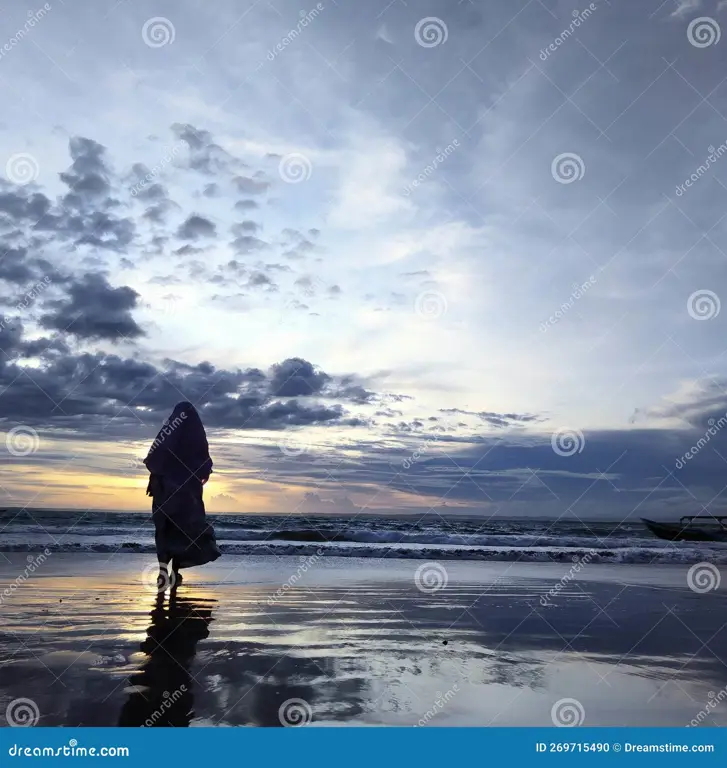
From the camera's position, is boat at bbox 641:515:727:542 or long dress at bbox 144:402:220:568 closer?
long dress at bbox 144:402:220:568

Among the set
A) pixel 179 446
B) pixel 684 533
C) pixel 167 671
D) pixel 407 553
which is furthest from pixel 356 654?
pixel 684 533

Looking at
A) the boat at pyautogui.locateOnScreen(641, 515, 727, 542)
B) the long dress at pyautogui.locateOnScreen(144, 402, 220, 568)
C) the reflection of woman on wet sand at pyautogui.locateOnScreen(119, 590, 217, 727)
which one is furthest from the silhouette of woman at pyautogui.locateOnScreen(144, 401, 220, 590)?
the boat at pyautogui.locateOnScreen(641, 515, 727, 542)

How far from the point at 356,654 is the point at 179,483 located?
18.3ft

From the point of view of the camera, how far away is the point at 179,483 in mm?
11914

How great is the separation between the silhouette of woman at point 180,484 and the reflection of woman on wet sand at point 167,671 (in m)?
1.59

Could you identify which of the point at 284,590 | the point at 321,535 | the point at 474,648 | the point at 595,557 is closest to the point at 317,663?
the point at 474,648

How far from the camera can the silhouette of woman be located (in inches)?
467

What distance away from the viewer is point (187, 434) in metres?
11.9

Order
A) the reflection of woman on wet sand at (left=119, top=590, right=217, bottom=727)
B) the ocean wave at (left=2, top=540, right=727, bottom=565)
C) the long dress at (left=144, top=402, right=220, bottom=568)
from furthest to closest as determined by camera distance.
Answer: the ocean wave at (left=2, top=540, right=727, bottom=565) < the long dress at (left=144, top=402, right=220, bottom=568) < the reflection of woman on wet sand at (left=119, top=590, right=217, bottom=727)

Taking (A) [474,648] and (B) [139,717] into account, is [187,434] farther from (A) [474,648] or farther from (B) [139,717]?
(B) [139,717]

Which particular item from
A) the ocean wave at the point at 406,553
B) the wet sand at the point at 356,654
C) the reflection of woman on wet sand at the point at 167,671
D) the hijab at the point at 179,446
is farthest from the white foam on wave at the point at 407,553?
the reflection of woman on wet sand at the point at 167,671

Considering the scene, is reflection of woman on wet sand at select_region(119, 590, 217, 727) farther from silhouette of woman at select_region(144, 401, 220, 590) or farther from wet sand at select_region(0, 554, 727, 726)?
silhouette of woman at select_region(144, 401, 220, 590)

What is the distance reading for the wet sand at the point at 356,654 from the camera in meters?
5.46

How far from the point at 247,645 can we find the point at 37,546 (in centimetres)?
2218
